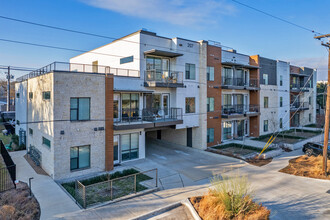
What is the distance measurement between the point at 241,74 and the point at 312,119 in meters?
23.4

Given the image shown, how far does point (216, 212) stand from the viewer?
906 centimetres

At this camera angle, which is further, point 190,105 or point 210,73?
point 210,73

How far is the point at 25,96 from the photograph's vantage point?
20.8 metres

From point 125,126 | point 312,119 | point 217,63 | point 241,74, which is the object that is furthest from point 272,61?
point 125,126

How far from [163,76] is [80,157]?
9.32 meters

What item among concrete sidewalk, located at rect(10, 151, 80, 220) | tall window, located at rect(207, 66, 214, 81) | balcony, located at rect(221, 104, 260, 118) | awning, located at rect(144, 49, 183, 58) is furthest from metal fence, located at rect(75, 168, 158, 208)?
balcony, located at rect(221, 104, 260, 118)

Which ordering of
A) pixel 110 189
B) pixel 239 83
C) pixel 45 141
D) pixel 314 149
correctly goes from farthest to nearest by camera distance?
pixel 239 83 < pixel 314 149 < pixel 45 141 < pixel 110 189

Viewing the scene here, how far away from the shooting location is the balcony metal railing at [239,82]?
24922 millimetres

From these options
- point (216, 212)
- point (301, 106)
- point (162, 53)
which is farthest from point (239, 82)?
point (216, 212)

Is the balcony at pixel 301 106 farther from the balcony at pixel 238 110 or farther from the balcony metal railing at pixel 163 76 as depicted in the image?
the balcony metal railing at pixel 163 76

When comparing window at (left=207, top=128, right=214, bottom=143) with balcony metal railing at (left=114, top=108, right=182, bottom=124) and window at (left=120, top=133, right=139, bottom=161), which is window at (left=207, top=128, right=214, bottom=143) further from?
window at (left=120, top=133, right=139, bottom=161)

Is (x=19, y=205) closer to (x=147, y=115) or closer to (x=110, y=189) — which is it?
(x=110, y=189)

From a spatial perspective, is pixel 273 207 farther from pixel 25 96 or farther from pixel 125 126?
pixel 25 96

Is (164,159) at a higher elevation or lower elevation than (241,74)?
lower
